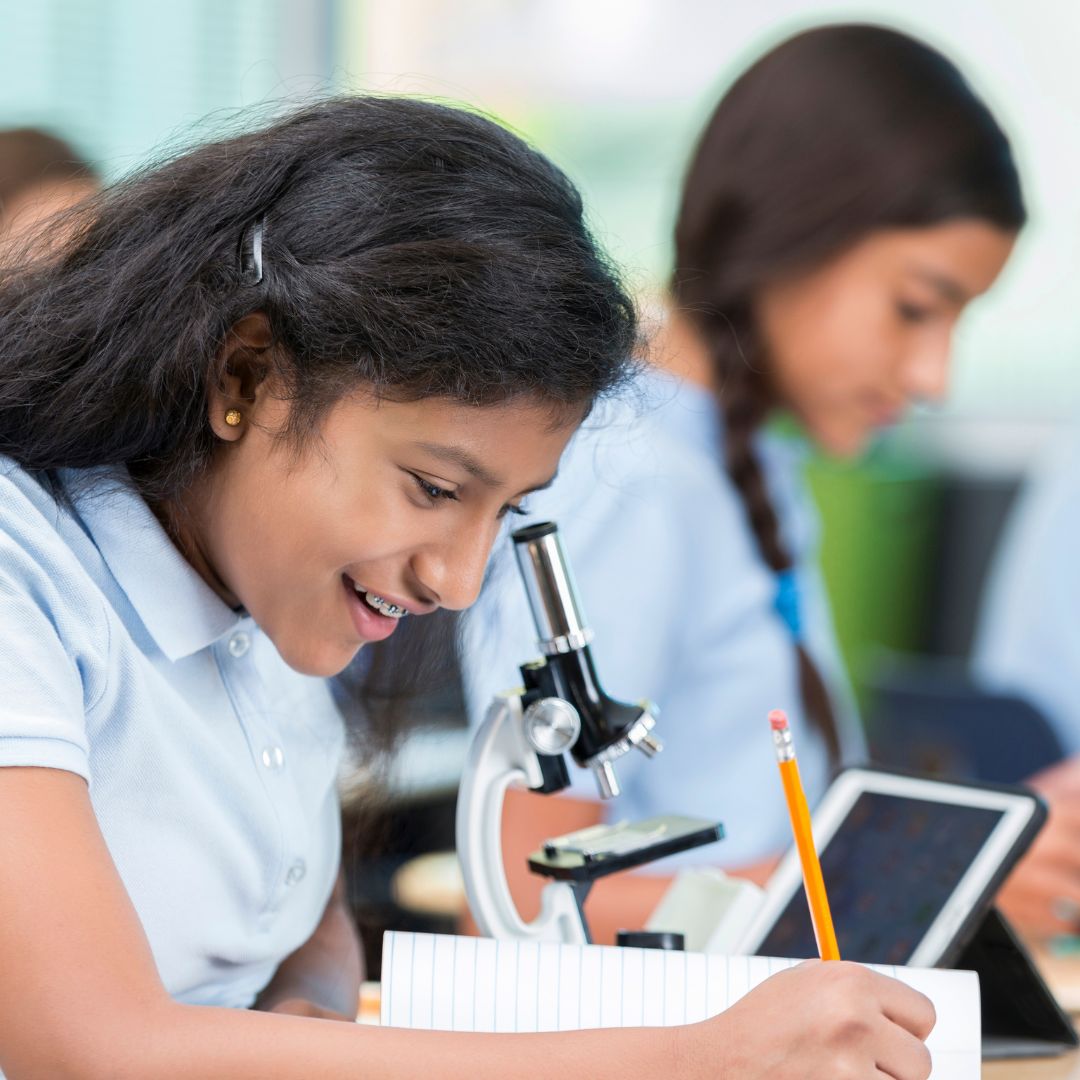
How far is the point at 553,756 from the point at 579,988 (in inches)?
6.6

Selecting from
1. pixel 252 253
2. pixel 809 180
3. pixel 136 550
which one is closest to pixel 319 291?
pixel 252 253

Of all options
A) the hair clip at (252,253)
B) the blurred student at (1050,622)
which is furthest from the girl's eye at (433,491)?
the blurred student at (1050,622)

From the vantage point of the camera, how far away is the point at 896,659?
11.8ft

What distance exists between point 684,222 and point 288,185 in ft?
2.49

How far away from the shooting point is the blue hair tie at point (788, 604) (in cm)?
145

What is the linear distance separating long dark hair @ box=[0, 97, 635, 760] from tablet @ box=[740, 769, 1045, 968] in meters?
0.37

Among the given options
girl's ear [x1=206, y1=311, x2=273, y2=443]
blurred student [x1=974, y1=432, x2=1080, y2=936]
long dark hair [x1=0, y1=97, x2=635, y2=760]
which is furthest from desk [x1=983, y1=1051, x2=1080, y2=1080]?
blurred student [x1=974, y1=432, x2=1080, y2=936]

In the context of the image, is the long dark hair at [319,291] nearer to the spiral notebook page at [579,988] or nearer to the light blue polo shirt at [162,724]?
the light blue polo shirt at [162,724]

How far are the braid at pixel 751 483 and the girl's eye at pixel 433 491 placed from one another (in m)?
0.70

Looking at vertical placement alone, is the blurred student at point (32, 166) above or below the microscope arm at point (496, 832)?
above

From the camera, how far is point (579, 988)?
743 millimetres

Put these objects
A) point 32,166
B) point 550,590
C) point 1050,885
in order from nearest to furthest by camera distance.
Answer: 1. point 550,590
2. point 1050,885
3. point 32,166

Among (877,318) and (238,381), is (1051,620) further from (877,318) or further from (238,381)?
(238,381)

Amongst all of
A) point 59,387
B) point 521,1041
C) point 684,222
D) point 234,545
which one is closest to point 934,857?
point 521,1041
